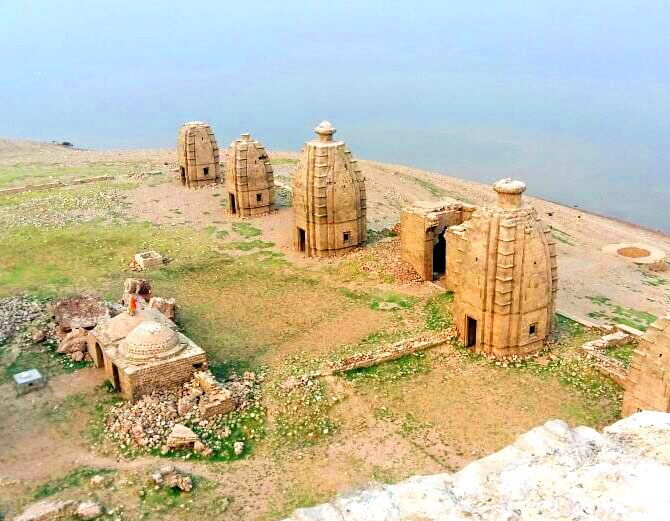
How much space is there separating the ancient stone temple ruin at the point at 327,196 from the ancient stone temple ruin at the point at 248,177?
497cm

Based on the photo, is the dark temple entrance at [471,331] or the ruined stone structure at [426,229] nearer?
the dark temple entrance at [471,331]

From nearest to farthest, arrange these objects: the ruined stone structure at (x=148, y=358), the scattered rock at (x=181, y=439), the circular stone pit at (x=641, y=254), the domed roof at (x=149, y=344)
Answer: the scattered rock at (x=181, y=439) < the ruined stone structure at (x=148, y=358) < the domed roof at (x=149, y=344) < the circular stone pit at (x=641, y=254)

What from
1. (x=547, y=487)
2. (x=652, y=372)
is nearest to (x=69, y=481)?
(x=547, y=487)

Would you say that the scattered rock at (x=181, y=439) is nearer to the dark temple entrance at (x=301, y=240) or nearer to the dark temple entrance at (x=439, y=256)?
the dark temple entrance at (x=439, y=256)

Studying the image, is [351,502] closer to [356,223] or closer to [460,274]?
[460,274]

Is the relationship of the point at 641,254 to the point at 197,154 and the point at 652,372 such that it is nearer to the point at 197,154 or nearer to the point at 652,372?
the point at 652,372

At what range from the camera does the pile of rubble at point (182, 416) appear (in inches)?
507

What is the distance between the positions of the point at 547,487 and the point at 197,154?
30.2 metres

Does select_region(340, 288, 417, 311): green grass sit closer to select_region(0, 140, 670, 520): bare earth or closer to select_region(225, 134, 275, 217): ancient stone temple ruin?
select_region(0, 140, 670, 520): bare earth

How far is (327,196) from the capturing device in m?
23.0

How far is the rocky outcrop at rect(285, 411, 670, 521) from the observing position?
3941 mm

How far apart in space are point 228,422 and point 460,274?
6.99m

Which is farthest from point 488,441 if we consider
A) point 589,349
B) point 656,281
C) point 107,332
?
point 656,281

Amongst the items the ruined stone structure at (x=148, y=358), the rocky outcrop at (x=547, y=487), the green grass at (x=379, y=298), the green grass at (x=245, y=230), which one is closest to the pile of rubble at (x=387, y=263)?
the green grass at (x=379, y=298)
